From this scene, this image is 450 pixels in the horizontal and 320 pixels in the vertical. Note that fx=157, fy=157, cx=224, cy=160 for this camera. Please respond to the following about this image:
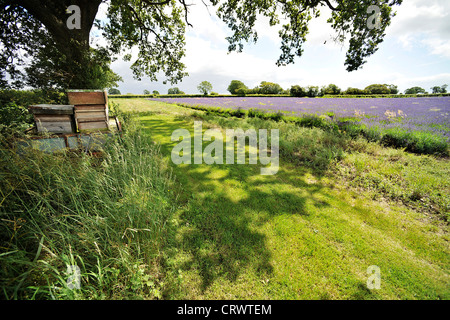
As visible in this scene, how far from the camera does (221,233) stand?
9.50 feet

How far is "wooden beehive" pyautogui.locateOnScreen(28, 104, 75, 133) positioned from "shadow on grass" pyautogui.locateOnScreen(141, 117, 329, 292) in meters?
2.74

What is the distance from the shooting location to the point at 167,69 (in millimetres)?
13047

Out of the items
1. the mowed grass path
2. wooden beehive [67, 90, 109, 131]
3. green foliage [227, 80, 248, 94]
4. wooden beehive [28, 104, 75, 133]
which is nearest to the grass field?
the mowed grass path

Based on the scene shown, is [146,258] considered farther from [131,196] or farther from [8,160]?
[8,160]

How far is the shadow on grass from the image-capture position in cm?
239

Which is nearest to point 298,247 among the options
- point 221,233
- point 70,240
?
point 221,233

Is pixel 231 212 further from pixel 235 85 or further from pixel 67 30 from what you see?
pixel 235 85

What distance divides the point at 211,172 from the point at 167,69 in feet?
39.6

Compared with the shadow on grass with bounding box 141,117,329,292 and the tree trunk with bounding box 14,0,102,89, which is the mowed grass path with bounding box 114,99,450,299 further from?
the tree trunk with bounding box 14,0,102,89

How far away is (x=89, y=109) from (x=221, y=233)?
438cm

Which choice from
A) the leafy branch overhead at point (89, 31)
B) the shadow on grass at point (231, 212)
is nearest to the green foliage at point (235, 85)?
the leafy branch overhead at point (89, 31)

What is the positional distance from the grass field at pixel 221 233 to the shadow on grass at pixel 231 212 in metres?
0.02

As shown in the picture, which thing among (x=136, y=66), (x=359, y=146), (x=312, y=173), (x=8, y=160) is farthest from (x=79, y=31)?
(x=359, y=146)

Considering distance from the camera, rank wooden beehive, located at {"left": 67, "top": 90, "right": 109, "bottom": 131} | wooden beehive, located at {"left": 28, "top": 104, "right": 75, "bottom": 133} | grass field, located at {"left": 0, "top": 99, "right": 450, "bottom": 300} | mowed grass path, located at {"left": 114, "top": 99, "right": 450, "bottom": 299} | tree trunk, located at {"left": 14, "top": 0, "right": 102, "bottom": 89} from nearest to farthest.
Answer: grass field, located at {"left": 0, "top": 99, "right": 450, "bottom": 300}, mowed grass path, located at {"left": 114, "top": 99, "right": 450, "bottom": 299}, wooden beehive, located at {"left": 28, "top": 104, "right": 75, "bottom": 133}, wooden beehive, located at {"left": 67, "top": 90, "right": 109, "bottom": 131}, tree trunk, located at {"left": 14, "top": 0, "right": 102, "bottom": 89}
